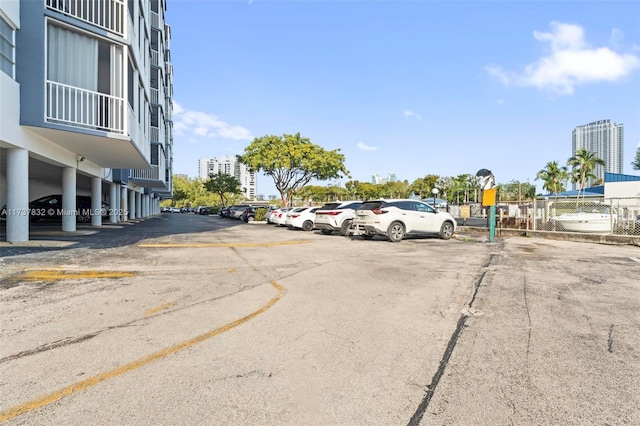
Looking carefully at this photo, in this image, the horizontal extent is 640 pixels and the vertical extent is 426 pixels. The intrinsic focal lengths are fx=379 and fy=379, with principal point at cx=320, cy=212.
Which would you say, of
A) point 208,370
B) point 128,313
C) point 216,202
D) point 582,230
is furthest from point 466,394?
point 216,202

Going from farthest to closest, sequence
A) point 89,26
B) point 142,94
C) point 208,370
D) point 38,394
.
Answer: point 142,94 < point 89,26 < point 208,370 < point 38,394

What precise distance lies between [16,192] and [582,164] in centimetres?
5643

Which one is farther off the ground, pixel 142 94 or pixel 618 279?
pixel 142 94

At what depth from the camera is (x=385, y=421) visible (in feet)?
8.65

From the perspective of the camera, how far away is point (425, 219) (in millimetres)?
15344

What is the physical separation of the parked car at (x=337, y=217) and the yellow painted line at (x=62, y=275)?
1064 centimetres

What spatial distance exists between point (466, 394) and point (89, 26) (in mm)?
14421

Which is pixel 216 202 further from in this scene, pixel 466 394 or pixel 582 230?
pixel 466 394

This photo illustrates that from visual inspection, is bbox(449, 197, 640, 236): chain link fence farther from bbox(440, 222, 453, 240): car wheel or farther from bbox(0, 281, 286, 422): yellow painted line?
bbox(0, 281, 286, 422): yellow painted line

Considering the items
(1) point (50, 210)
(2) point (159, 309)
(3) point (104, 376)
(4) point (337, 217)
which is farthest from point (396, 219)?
(1) point (50, 210)

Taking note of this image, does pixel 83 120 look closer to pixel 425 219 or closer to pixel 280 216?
pixel 425 219

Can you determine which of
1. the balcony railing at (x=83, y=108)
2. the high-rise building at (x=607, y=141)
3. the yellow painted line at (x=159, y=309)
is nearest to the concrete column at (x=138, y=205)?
the balcony railing at (x=83, y=108)

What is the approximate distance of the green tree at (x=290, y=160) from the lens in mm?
35812

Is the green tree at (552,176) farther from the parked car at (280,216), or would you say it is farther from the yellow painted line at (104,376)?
the yellow painted line at (104,376)
